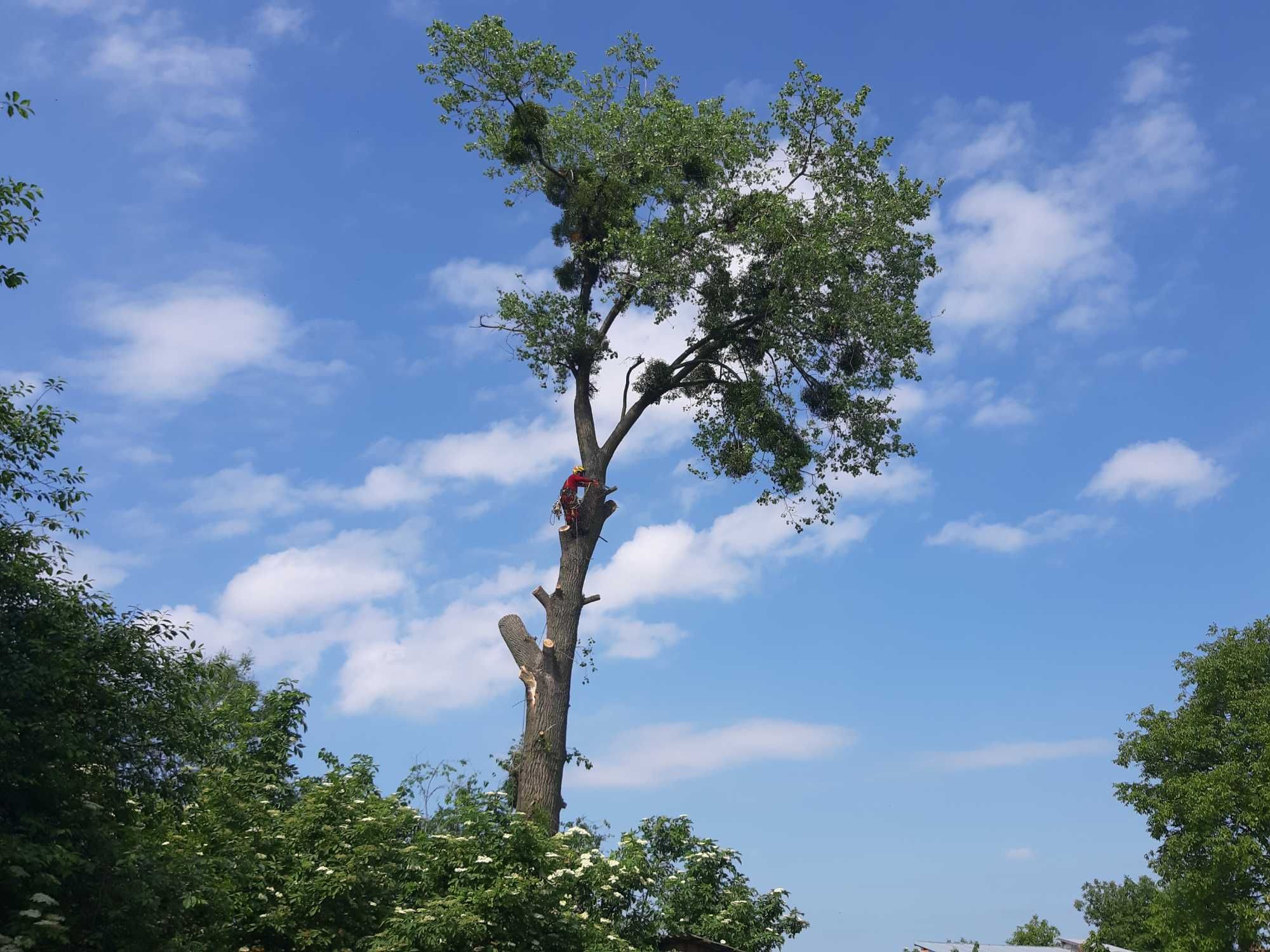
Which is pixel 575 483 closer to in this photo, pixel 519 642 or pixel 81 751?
pixel 519 642

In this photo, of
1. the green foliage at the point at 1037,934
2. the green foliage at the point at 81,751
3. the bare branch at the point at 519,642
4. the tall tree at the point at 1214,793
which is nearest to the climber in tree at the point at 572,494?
the bare branch at the point at 519,642

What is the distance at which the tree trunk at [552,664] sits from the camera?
16906mm

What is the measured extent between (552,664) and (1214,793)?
22810 mm

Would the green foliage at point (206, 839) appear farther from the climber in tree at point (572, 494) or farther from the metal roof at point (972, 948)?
the metal roof at point (972, 948)

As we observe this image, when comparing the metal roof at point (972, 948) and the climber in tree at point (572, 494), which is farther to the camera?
the metal roof at point (972, 948)

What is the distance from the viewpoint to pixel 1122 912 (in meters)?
54.0

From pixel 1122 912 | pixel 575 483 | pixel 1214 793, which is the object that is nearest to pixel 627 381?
pixel 575 483

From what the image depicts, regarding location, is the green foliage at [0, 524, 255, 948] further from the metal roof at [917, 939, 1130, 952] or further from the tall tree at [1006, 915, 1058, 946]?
the tall tree at [1006, 915, 1058, 946]

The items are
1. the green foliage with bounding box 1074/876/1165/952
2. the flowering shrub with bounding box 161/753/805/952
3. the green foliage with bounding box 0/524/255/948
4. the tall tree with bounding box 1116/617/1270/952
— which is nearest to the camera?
the green foliage with bounding box 0/524/255/948

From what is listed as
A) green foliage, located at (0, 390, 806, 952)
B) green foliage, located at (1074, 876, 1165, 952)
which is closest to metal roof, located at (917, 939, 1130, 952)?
green foliage, located at (1074, 876, 1165, 952)

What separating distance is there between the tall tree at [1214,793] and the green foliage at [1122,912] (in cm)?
889

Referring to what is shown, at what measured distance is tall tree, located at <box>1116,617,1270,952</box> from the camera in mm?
30578

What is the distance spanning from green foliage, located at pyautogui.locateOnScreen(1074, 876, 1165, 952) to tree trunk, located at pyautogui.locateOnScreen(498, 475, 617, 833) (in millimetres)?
32107

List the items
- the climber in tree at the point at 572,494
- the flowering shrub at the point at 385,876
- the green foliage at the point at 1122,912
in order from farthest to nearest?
the green foliage at the point at 1122,912
the climber in tree at the point at 572,494
the flowering shrub at the point at 385,876
